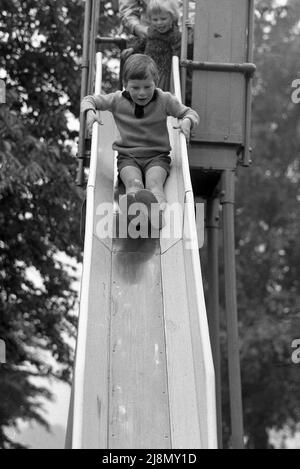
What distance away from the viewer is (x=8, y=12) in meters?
12.7

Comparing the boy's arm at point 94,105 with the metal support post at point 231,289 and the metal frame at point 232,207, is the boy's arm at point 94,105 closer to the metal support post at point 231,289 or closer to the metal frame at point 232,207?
the metal frame at point 232,207

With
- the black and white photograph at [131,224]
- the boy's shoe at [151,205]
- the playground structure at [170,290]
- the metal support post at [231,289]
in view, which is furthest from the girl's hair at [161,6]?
the boy's shoe at [151,205]

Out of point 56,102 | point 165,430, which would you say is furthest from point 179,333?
point 56,102

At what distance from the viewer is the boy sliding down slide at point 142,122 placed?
7527 millimetres

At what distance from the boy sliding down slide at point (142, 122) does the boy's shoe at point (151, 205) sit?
33cm

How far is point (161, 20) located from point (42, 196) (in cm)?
344

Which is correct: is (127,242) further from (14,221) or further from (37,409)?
(37,409)

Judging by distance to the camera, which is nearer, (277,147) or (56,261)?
(56,261)

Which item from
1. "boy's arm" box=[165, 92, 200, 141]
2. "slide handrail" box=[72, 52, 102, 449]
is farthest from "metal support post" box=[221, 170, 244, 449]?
"slide handrail" box=[72, 52, 102, 449]

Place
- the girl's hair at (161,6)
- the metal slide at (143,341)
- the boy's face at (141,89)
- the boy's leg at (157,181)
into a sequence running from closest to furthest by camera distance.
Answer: the metal slide at (143,341) → the boy's leg at (157,181) → the boy's face at (141,89) → the girl's hair at (161,6)

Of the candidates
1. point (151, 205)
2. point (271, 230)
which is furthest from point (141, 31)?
point (271, 230)

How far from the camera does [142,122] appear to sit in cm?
786

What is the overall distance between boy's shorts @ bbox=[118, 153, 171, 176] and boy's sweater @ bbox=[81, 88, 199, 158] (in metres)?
0.04

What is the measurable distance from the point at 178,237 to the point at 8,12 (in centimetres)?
673
